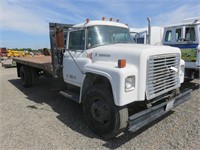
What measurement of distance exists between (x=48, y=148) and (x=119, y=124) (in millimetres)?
1378

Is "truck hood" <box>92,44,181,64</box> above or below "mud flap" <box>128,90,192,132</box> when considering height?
above

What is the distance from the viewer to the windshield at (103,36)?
4.23 meters

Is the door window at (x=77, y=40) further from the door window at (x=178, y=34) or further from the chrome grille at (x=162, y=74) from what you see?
the door window at (x=178, y=34)

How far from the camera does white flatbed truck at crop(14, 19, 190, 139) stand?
3.09 meters

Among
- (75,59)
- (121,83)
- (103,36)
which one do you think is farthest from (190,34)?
(121,83)

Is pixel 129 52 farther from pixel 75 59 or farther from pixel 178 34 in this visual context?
pixel 178 34

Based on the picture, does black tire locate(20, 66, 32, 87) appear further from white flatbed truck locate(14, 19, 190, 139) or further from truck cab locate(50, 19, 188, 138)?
truck cab locate(50, 19, 188, 138)

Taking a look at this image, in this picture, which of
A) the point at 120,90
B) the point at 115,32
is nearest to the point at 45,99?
the point at 115,32

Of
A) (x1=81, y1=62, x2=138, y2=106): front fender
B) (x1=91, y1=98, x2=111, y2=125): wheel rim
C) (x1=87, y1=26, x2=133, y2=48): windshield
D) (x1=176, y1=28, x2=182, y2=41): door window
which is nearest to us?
(x1=81, y1=62, x2=138, y2=106): front fender

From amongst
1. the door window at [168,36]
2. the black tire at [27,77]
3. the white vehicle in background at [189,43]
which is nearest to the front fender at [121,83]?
the white vehicle in background at [189,43]

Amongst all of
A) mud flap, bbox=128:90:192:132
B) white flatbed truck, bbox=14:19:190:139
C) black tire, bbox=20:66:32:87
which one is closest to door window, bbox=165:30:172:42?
white flatbed truck, bbox=14:19:190:139

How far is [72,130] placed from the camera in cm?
384

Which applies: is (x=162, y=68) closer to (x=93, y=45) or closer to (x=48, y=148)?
(x=93, y=45)

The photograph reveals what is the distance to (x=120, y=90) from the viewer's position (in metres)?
2.93
